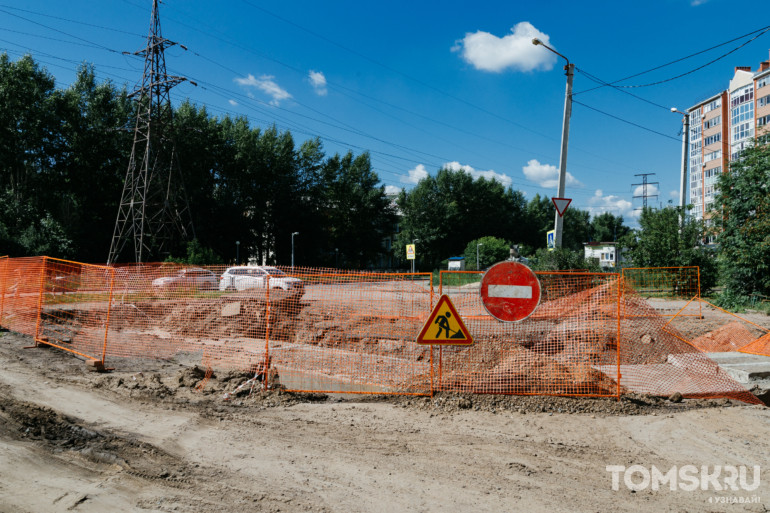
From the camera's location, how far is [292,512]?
3734 millimetres

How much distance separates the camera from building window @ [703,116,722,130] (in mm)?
77781

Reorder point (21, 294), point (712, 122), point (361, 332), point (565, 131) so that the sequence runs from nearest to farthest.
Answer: point (361, 332) → point (21, 294) → point (565, 131) → point (712, 122)

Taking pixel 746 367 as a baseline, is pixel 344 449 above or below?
below

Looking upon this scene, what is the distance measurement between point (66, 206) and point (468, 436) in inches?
1690

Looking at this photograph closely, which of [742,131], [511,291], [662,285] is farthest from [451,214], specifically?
[511,291]

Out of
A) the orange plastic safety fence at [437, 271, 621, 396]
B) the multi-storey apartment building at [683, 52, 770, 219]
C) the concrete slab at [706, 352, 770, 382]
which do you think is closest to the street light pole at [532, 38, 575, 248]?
the orange plastic safety fence at [437, 271, 621, 396]

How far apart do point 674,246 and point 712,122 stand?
73.7 meters

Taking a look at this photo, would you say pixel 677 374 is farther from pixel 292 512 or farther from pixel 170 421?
pixel 170 421

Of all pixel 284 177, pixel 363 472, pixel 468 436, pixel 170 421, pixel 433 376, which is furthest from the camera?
pixel 284 177

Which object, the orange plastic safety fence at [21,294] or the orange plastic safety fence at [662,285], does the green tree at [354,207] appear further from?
the orange plastic safety fence at [21,294]

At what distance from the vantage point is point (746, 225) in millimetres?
17672

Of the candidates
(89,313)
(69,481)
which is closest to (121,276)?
(89,313)

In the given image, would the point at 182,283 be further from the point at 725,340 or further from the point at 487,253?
the point at 487,253

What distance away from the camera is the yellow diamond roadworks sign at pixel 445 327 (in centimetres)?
654
